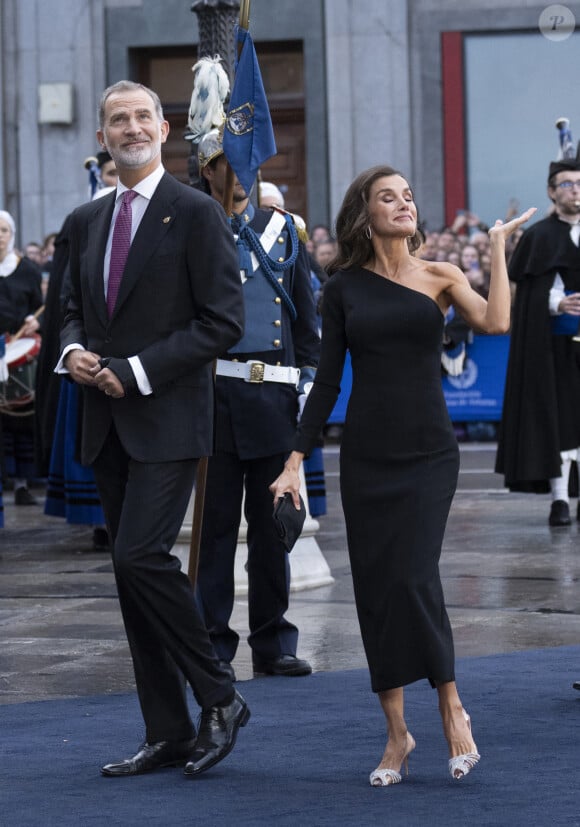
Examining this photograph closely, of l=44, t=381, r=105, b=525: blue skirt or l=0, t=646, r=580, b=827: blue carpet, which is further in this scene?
l=44, t=381, r=105, b=525: blue skirt

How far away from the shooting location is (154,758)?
16.8 feet

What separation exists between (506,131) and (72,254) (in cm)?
1707

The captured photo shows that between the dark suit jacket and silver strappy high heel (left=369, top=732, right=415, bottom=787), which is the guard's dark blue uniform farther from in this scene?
silver strappy high heel (left=369, top=732, right=415, bottom=787)

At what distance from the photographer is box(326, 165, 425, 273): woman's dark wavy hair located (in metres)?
5.20

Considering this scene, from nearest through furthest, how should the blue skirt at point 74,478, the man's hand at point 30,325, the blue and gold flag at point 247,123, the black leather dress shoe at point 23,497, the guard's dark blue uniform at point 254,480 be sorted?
1. the blue and gold flag at point 247,123
2. the guard's dark blue uniform at point 254,480
3. the blue skirt at point 74,478
4. the man's hand at point 30,325
5. the black leather dress shoe at point 23,497

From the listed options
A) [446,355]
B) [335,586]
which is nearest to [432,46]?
[446,355]

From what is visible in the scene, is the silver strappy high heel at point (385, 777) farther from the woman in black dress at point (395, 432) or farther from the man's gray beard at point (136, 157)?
the man's gray beard at point (136, 157)

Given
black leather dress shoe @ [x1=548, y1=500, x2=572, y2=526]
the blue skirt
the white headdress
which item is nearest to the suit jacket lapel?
the white headdress

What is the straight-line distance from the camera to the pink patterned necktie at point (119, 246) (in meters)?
5.15

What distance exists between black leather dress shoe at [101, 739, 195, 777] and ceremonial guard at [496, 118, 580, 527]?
6.18 metres

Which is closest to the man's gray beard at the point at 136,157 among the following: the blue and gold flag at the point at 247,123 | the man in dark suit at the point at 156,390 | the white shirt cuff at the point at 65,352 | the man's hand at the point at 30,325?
A: the man in dark suit at the point at 156,390

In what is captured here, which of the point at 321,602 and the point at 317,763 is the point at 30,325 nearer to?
the point at 321,602

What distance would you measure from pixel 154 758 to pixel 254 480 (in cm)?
167

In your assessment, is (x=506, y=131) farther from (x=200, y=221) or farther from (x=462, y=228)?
(x=200, y=221)
